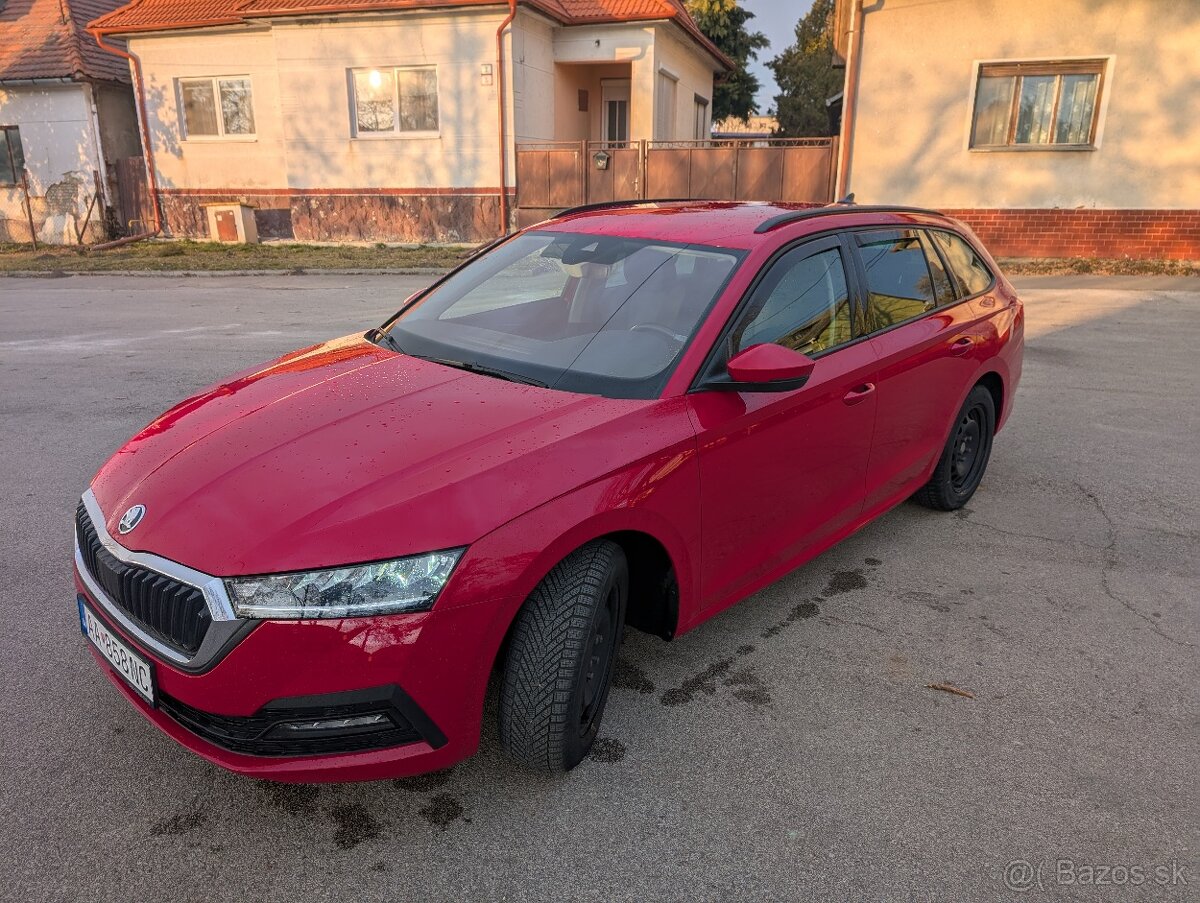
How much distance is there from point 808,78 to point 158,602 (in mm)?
40293

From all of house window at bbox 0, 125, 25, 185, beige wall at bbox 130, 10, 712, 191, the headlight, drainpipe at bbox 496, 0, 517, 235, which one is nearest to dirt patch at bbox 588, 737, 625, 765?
the headlight

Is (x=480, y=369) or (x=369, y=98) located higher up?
(x=369, y=98)

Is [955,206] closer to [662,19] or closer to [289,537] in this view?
[662,19]

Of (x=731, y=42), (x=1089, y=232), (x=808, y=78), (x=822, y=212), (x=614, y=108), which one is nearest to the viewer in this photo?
(x=822, y=212)

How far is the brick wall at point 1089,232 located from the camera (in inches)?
590

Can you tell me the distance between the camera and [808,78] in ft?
123

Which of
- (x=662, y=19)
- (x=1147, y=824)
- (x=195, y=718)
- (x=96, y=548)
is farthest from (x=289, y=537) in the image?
(x=662, y=19)

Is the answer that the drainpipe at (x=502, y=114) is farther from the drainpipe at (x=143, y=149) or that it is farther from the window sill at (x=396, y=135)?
the drainpipe at (x=143, y=149)

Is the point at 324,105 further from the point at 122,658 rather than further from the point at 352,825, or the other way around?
the point at 352,825

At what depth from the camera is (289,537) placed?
220cm

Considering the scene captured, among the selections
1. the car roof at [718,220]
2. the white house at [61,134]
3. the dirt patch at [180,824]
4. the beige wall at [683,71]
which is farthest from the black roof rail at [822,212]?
the white house at [61,134]

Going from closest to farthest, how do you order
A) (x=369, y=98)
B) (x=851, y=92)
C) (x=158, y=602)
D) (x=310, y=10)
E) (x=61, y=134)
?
(x=158, y=602), (x=851, y=92), (x=310, y=10), (x=369, y=98), (x=61, y=134)

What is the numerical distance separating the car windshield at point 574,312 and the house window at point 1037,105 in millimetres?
14251

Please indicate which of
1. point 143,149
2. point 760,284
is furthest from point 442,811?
point 143,149
